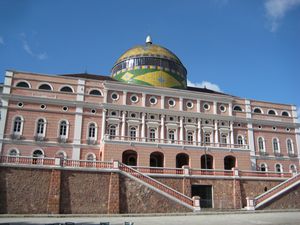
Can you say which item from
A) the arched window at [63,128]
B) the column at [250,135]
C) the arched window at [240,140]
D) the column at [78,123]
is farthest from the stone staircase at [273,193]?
the arched window at [63,128]

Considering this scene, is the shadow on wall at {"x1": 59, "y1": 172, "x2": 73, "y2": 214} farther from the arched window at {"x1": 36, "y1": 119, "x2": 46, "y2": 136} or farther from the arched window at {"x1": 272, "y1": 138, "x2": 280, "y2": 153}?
the arched window at {"x1": 272, "y1": 138, "x2": 280, "y2": 153}

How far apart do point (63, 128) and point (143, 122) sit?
8.50 metres

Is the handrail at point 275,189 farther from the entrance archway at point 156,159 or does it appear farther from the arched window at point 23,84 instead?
the arched window at point 23,84

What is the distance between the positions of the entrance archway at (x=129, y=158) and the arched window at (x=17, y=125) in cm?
1062

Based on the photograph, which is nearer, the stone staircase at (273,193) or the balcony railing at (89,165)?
the balcony railing at (89,165)

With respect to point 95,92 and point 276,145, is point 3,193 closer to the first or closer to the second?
Result: point 95,92

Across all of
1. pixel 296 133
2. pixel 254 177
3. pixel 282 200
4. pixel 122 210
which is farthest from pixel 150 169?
pixel 296 133

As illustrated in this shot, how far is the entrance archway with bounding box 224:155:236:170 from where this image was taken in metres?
31.8

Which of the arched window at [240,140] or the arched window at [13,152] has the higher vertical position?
the arched window at [240,140]

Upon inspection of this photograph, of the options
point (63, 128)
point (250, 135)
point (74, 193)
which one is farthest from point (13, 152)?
point (250, 135)

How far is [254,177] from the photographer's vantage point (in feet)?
86.0

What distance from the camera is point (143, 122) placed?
106 feet

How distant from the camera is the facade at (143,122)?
2914 centimetres

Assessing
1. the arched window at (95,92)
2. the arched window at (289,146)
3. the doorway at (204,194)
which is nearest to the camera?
the doorway at (204,194)
